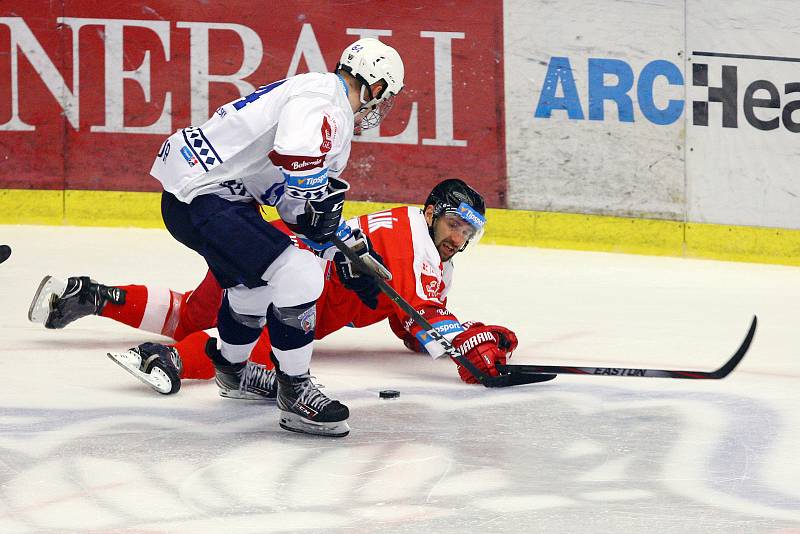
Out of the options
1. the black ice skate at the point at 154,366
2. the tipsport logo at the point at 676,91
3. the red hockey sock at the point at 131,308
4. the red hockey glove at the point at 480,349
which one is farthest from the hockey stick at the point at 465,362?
the tipsport logo at the point at 676,91

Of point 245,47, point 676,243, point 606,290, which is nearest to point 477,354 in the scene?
point 606,290

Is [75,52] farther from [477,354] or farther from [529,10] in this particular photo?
[477,354]

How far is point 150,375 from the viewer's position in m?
4.04

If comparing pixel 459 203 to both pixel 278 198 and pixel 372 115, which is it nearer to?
pixel 372 115

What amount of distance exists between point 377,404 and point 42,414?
927 millimetres

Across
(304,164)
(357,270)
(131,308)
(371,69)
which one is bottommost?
(131,308)

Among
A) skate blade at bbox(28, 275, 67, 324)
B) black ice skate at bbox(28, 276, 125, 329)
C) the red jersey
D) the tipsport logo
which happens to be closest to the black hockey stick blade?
the red jersey

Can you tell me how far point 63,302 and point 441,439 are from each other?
140 centimetres

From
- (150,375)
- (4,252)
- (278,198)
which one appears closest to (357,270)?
(278,198)

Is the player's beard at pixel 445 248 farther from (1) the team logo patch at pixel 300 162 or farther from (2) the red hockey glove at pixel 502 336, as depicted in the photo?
(1) the team logo patch at pixel 300 162

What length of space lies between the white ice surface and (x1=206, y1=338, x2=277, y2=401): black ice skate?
0.05 meters

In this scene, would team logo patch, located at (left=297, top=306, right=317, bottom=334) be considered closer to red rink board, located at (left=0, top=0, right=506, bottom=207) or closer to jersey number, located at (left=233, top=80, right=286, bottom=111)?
jersey number, located at (left=233, top=80, right=286, bottom=111)

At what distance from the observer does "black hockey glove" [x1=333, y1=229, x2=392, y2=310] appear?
395cm

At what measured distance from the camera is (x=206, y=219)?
146 inches
